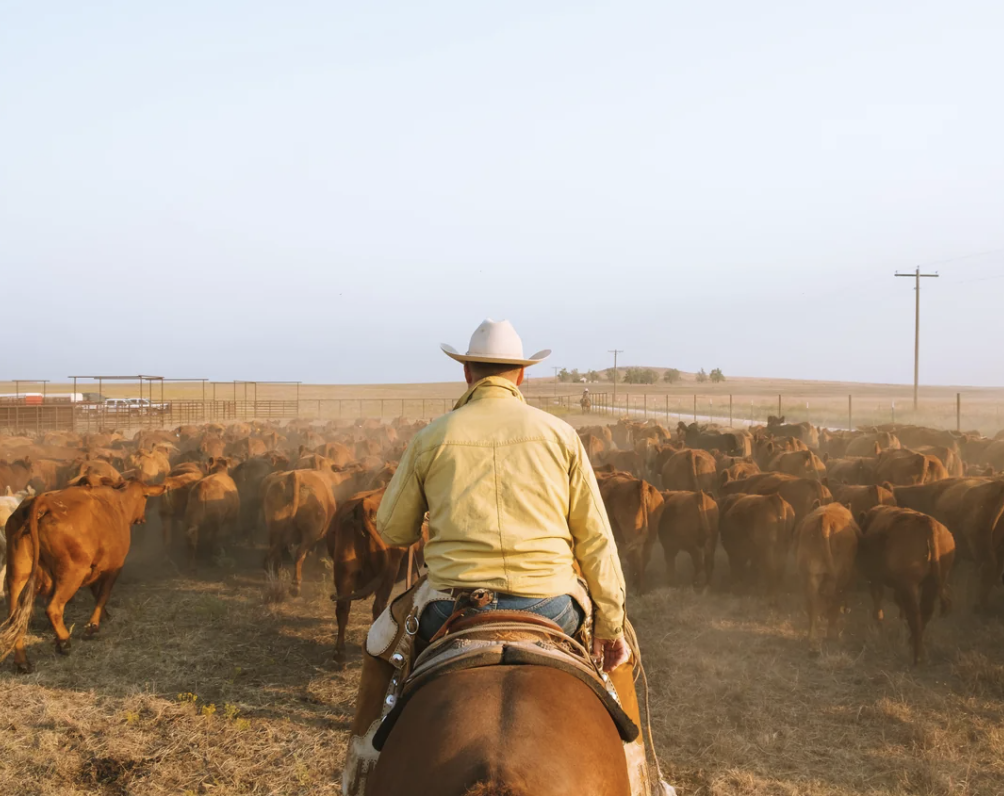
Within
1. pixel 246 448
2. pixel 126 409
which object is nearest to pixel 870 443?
pixel 246 448

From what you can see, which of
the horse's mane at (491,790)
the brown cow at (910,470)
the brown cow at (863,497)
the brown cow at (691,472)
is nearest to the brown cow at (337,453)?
the brown cow at (691,472)

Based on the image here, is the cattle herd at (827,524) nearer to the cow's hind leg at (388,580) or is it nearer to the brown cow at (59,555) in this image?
the cow's hind leg at (388,580)

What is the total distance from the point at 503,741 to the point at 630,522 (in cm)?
797

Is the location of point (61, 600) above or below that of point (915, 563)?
below

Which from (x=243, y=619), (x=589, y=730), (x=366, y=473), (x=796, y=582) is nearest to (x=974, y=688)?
(x=796, y=582)

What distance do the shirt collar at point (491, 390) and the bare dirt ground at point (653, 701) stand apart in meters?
3.30

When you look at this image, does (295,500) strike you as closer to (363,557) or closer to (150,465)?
(363,557)

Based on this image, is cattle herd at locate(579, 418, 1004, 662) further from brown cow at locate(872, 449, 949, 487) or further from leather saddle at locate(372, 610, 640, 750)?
leather saddle at locate(372, 610, 640, 750)

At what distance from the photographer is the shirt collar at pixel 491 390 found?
3.06 m

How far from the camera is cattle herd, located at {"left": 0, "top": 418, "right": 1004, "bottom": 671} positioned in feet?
23.8

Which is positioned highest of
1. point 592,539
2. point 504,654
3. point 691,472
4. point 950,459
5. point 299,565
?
point 592,539

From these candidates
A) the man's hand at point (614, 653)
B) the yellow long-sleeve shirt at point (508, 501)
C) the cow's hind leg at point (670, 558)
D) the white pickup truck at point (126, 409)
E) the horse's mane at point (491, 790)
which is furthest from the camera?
the white pickup truck at point (126, 409)

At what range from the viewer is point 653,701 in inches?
245

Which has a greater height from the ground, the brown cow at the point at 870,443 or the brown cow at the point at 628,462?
the brown cow at the point at 870,443
